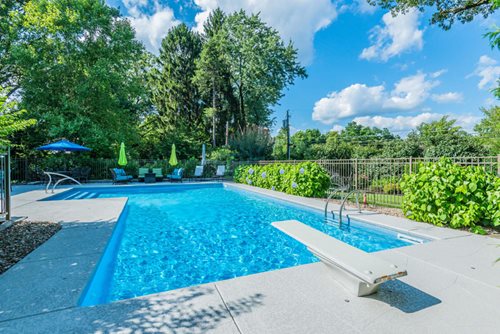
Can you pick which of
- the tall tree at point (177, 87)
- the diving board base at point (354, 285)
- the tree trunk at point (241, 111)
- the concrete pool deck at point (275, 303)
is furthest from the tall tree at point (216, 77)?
the diving board base at point (354, 285)

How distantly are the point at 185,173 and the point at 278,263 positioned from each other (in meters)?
14.1

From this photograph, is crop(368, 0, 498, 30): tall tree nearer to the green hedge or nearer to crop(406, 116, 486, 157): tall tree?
crop(406, 116, 486, 157): tall tree

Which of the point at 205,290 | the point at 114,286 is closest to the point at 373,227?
the point at 205,290

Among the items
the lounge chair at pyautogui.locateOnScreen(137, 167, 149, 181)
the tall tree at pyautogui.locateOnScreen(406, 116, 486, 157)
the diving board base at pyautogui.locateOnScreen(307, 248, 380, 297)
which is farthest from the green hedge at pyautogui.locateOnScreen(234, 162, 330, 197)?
the tall tree at pyautogui.locateOnScreen(406, 116, 486, 157)

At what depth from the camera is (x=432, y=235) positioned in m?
4.29

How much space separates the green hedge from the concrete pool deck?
533 centimetres

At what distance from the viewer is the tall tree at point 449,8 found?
888cm

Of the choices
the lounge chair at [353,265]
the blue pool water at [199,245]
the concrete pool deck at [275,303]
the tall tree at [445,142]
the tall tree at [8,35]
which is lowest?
the blue pool water at [199,245]

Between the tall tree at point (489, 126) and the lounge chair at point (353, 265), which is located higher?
the tall tree at point (489, 126)

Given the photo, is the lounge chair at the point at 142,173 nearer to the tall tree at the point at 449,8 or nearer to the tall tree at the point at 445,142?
the tall tree at the point at 449,8

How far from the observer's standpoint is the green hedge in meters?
8.72

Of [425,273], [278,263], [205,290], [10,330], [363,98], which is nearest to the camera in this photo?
[10,330]

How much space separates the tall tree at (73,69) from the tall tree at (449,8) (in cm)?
1534

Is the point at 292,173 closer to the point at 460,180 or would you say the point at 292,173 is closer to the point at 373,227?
the point at 373,227
